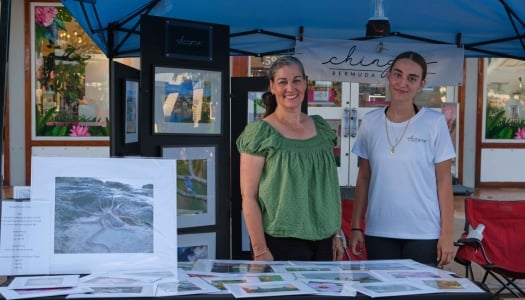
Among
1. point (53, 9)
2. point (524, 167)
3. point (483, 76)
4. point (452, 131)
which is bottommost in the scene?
point (524, 167)

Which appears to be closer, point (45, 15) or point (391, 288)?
point (391, 288)

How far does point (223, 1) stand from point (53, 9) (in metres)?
5.91

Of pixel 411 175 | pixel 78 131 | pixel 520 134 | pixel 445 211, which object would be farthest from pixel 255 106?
pixel 520 134

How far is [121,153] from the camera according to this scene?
348 centimetres

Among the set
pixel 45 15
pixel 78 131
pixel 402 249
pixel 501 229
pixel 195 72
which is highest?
pixel 45 15

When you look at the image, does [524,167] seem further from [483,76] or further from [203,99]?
[203,99]

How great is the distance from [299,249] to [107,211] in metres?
0.85

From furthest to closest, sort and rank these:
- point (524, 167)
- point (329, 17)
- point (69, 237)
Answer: point (524, 167), point (329, 17), point (69, 237)

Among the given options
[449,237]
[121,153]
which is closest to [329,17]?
[121,153]

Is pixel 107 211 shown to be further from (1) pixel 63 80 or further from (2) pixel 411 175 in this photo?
(1) pixel 63 80

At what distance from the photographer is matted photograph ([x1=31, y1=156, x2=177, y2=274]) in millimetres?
1823

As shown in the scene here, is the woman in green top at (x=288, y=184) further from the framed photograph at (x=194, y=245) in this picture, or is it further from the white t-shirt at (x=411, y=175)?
the framed photograph at (x=194, y=245)

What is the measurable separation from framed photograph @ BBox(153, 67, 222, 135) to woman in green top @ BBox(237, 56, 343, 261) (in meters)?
0.89

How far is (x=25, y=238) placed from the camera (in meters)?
1.77
